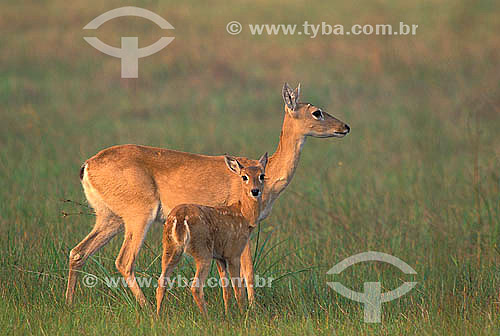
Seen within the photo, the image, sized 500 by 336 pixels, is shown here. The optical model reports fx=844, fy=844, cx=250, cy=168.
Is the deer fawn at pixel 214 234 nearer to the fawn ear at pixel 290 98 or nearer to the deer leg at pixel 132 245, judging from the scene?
the deer leg at pixel 132 245

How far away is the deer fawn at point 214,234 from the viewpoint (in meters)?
5.89

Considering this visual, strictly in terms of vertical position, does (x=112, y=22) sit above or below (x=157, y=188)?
above

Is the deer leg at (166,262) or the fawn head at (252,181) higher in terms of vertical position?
the fawn head at (252,181)

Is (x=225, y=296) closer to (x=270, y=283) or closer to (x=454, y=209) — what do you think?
(x=270, y=283)

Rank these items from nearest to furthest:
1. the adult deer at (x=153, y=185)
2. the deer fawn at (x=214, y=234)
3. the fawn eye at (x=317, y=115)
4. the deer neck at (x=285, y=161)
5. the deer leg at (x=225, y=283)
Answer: the deer fawn at (x=214, y=234) → the deer leg at (x=225, y=283) → the adult deer at (x=153, y=185) → the deer neck at (x=285, y=161) → the fawn eye at (x=317, y=115)

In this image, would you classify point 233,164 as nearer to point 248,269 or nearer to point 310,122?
point 248,269

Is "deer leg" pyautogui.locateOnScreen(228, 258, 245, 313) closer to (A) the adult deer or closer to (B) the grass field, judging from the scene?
(B) the grass field

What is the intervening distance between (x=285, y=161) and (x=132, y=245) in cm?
155

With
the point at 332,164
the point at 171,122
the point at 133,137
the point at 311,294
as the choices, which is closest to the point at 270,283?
the point at 311,294

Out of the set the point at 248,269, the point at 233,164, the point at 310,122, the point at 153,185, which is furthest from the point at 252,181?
the point at 310,122

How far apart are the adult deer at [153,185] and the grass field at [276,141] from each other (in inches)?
11.5

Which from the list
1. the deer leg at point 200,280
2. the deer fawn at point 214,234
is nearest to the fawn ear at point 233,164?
the deer fawn at point 214,234

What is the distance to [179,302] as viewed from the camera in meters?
6.56

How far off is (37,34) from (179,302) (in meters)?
15.9
